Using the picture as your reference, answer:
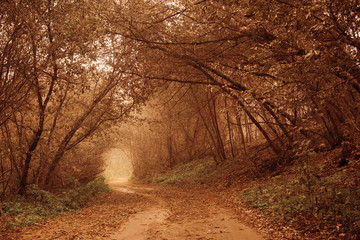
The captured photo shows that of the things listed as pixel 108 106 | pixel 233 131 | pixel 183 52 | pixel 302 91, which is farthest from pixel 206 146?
pixel 302 91

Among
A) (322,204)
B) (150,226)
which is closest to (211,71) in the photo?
(150,226)

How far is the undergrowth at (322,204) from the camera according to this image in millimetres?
4301

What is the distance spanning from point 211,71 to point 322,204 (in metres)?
5.55

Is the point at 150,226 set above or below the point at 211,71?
below

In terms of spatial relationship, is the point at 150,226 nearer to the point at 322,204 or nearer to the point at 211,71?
the point at 322,204

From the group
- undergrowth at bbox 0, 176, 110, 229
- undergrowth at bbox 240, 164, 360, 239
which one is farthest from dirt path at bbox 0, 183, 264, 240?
undergrowth at bbox 240, 164, 360, 239

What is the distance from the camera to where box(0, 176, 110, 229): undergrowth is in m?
6.82

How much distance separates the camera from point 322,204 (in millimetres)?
4941

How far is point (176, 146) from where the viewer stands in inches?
856

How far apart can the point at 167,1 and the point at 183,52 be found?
1765 mm

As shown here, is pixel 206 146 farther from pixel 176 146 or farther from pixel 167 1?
pixel 167 1

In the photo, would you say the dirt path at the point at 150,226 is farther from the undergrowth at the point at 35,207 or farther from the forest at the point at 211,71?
the forest at the point at 211,71

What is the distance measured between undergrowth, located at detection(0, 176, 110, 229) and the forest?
0.45 metres

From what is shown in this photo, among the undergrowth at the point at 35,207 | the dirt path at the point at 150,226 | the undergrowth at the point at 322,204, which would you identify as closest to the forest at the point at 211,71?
the undergrowth at the point at 322,204
